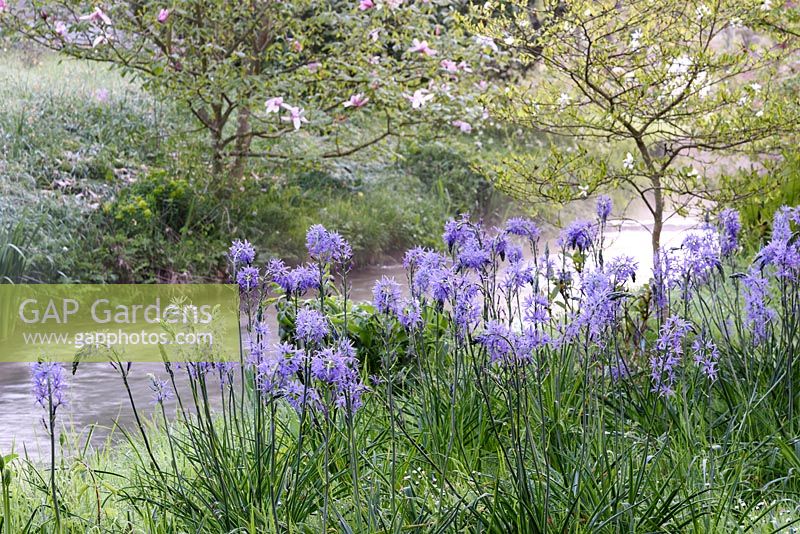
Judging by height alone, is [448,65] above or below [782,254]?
above

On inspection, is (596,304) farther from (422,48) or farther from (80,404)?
(422,48)

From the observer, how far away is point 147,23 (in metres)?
8.08

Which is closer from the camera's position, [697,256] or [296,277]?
[296,277]

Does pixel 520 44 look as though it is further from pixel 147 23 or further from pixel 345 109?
pixel 147 23

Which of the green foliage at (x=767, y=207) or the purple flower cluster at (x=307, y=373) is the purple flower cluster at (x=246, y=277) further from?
the green foliage at (x=767, y=207)

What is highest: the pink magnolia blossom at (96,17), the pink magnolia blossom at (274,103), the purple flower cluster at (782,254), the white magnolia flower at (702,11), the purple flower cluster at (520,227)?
the pink magnolia blossom at (96,17)

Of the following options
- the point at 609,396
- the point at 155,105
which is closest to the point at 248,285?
the point at 609,396

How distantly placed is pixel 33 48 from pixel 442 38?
26.8 feet

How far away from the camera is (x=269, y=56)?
8461mm

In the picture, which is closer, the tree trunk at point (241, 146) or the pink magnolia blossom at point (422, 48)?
the pink magnolia blossom at point (422, 48)

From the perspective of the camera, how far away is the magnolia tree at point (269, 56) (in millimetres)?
7707

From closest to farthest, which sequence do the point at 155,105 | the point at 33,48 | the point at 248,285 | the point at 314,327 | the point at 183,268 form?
the point at 314,327, the point at 248,285, the point at 183,268, the point at 155,105, the point at 33,48

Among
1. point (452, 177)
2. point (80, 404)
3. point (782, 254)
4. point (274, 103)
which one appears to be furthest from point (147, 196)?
point (782, 254)

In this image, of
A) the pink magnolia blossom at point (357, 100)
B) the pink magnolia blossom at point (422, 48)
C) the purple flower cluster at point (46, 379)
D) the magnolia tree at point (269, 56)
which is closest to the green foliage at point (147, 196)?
the magnolia tree at point (269, 56)
